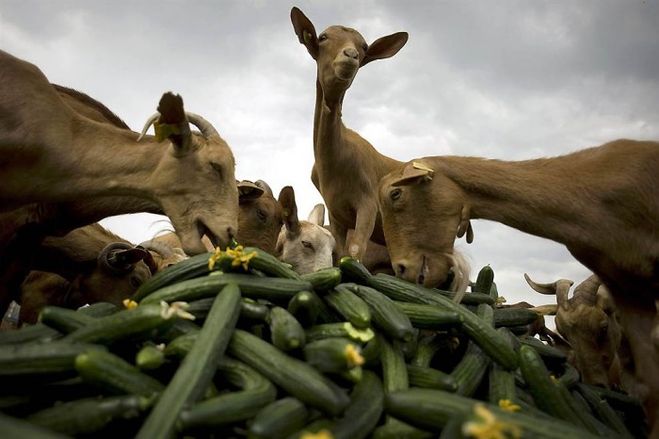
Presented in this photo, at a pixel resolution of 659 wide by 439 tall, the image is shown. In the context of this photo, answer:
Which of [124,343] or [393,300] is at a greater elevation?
[393,300]

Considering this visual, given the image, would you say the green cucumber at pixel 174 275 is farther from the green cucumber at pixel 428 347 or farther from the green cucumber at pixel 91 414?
the green cucumber at pixel 428 347

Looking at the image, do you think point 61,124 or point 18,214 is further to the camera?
point 18,214

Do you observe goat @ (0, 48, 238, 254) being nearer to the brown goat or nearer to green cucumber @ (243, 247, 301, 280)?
green cucumber @ (243, 247, 301, 280)

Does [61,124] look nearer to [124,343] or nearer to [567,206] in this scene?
[124,343]

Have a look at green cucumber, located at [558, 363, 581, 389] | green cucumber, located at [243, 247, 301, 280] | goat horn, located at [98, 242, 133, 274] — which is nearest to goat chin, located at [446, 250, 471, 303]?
green cucumber, located at [558, 363, 581, 389]

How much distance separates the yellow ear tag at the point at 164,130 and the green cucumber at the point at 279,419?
107 inches

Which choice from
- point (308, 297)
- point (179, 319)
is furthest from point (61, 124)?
point (308, 297)

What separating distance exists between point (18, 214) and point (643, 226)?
5124mm

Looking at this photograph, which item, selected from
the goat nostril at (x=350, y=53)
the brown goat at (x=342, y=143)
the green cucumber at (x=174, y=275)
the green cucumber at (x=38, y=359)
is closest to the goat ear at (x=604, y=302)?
the brown goat at (x=342, y=143)

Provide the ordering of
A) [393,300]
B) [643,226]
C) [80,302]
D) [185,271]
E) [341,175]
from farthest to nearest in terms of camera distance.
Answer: [341,175] < [80,302] < [643,226] < [393,300] < [185,271]

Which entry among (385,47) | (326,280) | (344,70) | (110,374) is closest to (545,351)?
(326,280)

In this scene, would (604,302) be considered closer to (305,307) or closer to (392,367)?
(392,367)

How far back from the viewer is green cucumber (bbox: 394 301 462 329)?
2.91 metres

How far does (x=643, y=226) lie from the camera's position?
14.2ft
